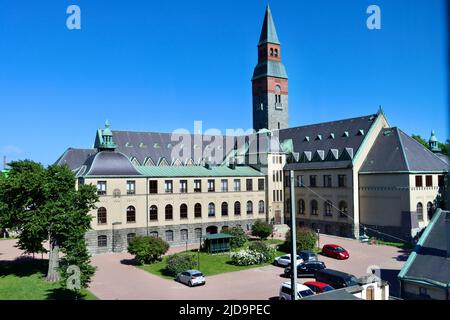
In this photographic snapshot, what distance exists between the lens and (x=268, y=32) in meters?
86.1

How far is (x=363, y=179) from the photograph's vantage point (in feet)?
174

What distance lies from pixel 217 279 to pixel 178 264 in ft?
12.6

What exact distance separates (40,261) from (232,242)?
21472 millimetres

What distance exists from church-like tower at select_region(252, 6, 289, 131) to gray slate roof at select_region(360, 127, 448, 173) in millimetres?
30383

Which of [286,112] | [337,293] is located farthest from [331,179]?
[337,293]

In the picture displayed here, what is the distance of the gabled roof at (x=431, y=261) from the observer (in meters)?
22.8

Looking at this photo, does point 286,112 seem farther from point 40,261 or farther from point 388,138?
point 40,261

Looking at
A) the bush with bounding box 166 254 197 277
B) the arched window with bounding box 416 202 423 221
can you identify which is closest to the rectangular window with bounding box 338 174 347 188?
the arched window with bounding box 416 202 423 221

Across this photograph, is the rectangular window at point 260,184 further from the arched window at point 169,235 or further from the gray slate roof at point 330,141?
the arched window at point 169,235

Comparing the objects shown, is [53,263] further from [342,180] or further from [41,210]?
[342,180]

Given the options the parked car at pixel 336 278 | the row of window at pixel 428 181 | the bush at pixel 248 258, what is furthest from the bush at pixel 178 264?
the row of window at pixel 428 181

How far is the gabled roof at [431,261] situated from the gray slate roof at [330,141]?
Answer: 2695cm

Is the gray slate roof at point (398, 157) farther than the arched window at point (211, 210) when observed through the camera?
No

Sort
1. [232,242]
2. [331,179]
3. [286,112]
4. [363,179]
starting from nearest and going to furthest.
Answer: [232,242]
[363,179]
[331,179]
[286,112]
